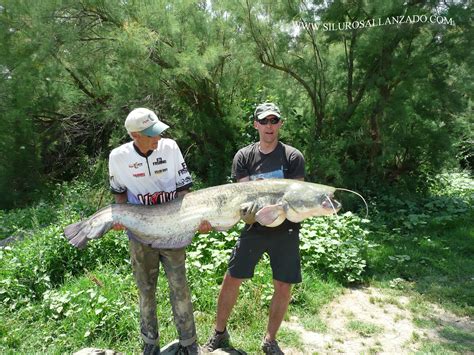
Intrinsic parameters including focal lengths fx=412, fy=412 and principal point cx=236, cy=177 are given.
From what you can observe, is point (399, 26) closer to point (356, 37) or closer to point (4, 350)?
point (356, 37)

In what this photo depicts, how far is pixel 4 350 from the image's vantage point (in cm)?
365

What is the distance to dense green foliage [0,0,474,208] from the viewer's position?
26.1 ft

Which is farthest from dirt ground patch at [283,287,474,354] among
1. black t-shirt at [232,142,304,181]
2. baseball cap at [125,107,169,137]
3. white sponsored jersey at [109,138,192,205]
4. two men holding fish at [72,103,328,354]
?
baseball cap at [125,107,169,137]

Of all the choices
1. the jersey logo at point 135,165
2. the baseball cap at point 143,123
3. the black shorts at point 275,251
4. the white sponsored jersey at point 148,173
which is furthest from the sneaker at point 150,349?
the baseball cap at point 143,123

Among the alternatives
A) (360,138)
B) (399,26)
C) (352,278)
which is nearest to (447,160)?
(360,138)

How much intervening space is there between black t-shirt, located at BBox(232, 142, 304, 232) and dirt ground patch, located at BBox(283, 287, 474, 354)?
134cm

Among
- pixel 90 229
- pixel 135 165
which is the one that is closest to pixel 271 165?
pixel 135 165

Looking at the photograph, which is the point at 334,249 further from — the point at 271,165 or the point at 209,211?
the point at 209,211

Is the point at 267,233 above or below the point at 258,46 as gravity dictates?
below

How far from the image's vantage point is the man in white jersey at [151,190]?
3.04 metres

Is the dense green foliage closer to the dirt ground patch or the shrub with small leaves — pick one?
the shrub with small leaves

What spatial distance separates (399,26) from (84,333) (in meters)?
7.36

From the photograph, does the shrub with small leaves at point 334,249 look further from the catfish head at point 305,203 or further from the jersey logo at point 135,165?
the jersey logo at point 135,165

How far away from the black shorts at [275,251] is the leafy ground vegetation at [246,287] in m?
0.85
